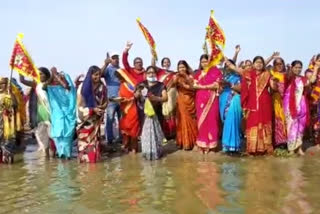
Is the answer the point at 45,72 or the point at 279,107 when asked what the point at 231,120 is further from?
the point at 45,72

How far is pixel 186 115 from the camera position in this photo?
9.68 m

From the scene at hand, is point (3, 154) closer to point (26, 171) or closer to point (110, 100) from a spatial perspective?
point (26, 171)

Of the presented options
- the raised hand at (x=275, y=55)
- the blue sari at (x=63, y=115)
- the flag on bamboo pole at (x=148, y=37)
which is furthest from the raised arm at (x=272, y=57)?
the blue sari at (x=63, y=115)

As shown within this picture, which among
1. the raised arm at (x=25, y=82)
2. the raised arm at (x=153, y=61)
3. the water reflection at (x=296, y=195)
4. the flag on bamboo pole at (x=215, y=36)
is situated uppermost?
the flag on bamboo pole at (x=215, y=36)

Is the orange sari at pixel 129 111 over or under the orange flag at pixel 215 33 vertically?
under

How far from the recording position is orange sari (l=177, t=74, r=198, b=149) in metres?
9.67

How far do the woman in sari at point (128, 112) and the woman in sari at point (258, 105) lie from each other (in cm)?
200

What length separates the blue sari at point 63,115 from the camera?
31.0 feet

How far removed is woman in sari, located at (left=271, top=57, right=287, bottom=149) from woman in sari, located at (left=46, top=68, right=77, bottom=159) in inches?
142

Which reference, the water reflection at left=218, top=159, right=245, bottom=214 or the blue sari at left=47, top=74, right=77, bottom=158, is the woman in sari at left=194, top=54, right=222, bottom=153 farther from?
the blue sari at left=47, top=74, right=77, bottom=158

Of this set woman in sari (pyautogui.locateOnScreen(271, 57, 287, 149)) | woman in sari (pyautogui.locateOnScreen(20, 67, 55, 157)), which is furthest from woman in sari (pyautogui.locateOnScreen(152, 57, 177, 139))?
woman in sari (pyautogui.locateOnScreen(20, 67, 55, 157))

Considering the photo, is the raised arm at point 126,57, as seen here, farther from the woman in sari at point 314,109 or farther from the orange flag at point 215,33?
the woman in sari at point 314,109

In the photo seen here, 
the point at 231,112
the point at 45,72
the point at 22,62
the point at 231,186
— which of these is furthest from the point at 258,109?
the point at 22,62

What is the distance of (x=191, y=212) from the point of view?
223 inches
